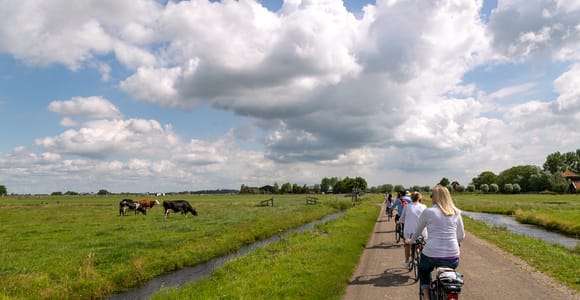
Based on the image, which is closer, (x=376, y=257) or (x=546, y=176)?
(x=376, y=257)

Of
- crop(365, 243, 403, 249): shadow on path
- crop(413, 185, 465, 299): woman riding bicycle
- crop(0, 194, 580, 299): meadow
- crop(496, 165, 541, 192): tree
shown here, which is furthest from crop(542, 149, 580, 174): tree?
crop(413, 185, 465, 299): woman riding bicycle

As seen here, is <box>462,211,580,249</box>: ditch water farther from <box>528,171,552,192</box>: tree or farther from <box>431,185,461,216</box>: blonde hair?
<box>528,171,552,192</box>: tree

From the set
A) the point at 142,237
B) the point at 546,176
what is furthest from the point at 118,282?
the point at 546,176

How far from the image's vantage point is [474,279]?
10.8 m

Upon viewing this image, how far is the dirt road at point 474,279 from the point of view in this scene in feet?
30.6

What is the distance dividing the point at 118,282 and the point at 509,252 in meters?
16.1

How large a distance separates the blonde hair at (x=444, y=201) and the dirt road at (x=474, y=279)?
12.4 ft

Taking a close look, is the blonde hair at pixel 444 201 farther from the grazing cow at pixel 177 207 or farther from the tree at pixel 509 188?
the tree at pixel 509 188

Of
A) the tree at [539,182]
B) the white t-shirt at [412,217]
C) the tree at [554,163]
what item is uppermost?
the tree at [554,163]

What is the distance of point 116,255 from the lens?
16688 mm

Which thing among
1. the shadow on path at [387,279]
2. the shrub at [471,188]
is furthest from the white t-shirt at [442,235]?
the shrub at [471,188]

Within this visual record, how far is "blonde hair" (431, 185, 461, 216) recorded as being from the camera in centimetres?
630

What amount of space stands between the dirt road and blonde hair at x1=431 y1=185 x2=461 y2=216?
12.4ft

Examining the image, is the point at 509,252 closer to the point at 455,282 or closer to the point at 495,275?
the point at 495,275
